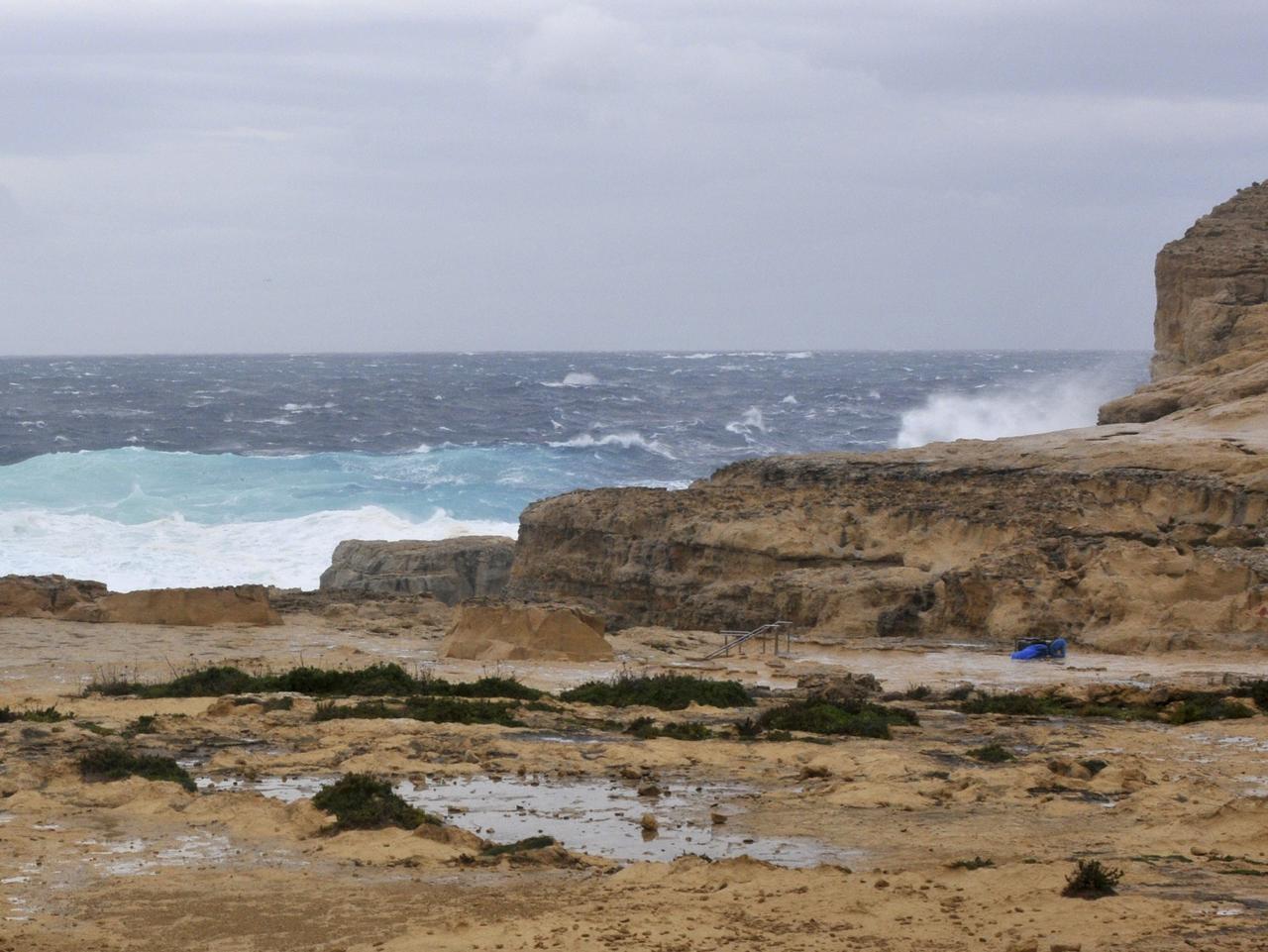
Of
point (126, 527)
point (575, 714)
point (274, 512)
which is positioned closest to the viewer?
point (575, 714)

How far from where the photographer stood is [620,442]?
64.0m

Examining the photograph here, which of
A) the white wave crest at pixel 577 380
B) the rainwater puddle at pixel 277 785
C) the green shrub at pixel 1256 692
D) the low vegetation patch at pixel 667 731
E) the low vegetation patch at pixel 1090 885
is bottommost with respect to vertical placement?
the low vegetation patch at pixel 667 731

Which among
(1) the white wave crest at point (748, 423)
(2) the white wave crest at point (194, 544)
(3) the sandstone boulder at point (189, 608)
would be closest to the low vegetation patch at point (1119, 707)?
(3) the sandstone boulder at point (189, 608)

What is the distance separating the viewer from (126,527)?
4269 cm

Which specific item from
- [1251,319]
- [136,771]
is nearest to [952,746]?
[136,771]

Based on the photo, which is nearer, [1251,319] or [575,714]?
[575,714]

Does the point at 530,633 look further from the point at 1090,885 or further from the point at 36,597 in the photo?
the point at 1090,885

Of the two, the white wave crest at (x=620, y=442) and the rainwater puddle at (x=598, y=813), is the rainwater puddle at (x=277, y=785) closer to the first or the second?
the rainwater puddle at (x=598, y=813)

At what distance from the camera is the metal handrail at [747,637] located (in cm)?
2077

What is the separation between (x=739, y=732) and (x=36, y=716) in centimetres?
630

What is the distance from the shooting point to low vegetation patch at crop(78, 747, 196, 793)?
470 inches

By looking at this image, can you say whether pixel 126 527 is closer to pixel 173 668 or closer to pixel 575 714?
pixel 173 668

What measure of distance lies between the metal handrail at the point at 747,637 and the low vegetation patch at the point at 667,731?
5.62m

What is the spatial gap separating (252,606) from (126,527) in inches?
875
